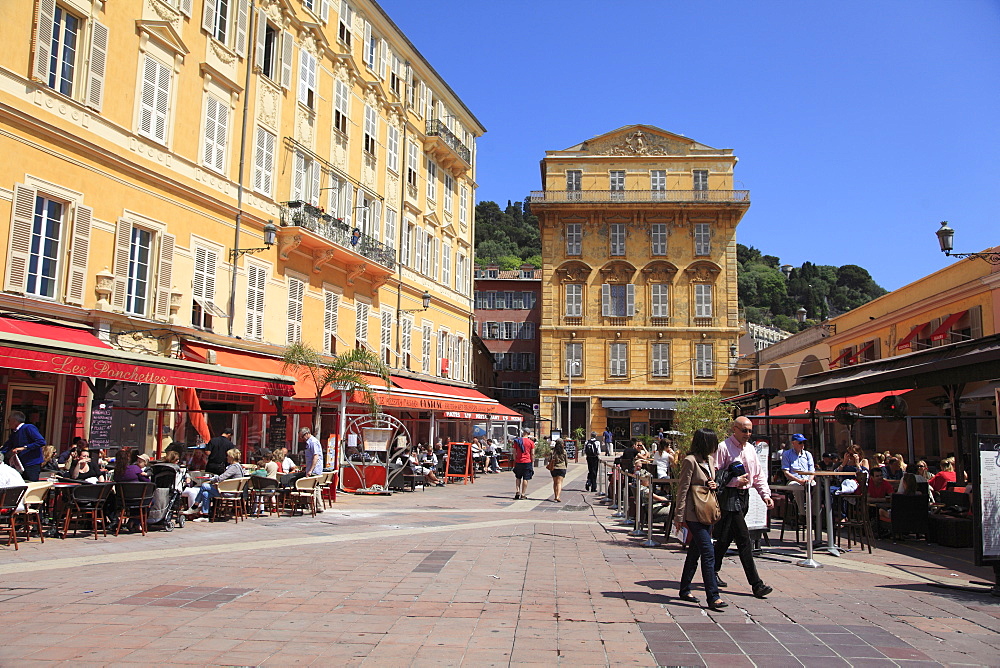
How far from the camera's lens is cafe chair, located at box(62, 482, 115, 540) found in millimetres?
9938

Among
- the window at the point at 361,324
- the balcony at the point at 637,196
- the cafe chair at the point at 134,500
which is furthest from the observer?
the balcony at the point at 637,196

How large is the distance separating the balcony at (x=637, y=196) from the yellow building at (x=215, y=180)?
1633 cm

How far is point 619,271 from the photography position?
150 feet

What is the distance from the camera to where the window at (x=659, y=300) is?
149ft

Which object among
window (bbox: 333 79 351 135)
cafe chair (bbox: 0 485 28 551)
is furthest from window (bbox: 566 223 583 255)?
cafe chair (bbox: 0 485 28 551)

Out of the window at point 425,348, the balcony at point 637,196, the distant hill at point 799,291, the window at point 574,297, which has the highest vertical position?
the distant hill at point 799,291

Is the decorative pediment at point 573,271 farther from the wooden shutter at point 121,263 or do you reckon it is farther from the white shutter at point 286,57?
the wooden shutter at point 121,263

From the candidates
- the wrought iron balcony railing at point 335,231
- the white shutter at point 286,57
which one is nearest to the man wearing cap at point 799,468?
the wrought iron balcony railing at point 335,231

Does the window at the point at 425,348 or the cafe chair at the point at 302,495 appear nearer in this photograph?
the cafe chair at the point at 302,495

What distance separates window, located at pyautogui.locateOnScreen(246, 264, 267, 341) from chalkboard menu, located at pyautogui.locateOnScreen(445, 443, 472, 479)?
7285 mm

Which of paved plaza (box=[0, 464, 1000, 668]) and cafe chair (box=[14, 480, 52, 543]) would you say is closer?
paved plaza (box=[0, 464, 1000, 668])

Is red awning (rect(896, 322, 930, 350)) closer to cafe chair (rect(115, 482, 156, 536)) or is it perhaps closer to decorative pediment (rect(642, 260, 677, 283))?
decorative pediment (rect(642, 260, 677, 283))

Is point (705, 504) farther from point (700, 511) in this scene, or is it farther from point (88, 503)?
point (88, 503)

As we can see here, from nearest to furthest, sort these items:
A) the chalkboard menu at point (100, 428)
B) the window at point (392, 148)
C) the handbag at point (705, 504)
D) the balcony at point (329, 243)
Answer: the handbag at point (705, 504) → the chalkboard menu at point (100, 428) → the balcony at point (329, 243) → the window at point (392, 148)
